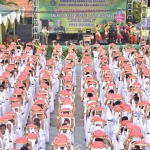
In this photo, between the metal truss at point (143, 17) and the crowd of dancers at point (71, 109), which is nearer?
the crowd of dancers at point (71, 109)

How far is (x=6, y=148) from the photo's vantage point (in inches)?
255

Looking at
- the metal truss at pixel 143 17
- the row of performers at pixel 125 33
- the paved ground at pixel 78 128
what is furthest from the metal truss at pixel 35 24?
the paved ground at pixel 78 128

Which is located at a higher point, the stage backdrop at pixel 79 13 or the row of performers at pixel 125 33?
the stage backdrop at pixel 79 13

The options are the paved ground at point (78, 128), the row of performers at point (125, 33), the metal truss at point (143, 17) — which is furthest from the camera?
the row of performers at point (125, 33)

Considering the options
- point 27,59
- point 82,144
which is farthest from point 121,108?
point 27,59

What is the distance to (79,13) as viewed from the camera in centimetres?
1839

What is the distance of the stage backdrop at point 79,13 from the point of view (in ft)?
59.7

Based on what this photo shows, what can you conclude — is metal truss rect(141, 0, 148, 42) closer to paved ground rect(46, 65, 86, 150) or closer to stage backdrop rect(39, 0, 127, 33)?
stage backdrop rect(39, 0, 127, 33)

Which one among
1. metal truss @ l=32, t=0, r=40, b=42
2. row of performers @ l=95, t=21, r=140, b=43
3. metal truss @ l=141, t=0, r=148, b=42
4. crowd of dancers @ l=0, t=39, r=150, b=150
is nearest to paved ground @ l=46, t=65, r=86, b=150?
crowd of dancers @ l=0, t=39, r=150, b=150

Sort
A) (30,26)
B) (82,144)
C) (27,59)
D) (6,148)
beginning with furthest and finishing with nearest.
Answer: (30,26)
(27,59)
(82,144)
(6,148)

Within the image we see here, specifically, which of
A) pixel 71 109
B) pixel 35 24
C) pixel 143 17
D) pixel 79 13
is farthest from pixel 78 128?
pixel 79 13

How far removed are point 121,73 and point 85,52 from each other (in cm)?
220

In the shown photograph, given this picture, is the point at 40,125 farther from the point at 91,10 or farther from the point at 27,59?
the point at 91,10

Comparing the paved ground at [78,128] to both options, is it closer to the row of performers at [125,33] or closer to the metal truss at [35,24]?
the metal truss at [35,24]
